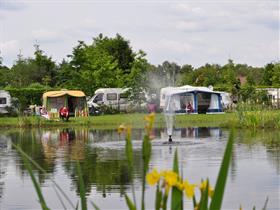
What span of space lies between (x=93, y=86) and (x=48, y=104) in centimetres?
733

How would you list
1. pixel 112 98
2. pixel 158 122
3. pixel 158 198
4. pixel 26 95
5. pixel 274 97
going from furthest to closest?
pixel 274 97
pixel 112 98
pixel 26 95
pixel 158 122
pixel 158 198

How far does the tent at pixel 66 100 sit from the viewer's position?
48094 millimetres

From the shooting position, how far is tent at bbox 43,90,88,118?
1893 inches

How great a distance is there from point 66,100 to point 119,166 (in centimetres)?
3098

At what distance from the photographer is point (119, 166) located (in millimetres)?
18047

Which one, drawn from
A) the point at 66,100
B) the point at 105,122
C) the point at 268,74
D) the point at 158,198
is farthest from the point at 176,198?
the point at 268,74

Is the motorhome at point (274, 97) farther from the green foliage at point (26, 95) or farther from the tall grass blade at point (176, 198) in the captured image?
the tall grass blade at point (176, 198)

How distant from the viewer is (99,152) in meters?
22.3

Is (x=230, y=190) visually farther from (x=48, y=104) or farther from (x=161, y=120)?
(x=48, y=104)

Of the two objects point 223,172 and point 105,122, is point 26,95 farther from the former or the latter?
point 223,172

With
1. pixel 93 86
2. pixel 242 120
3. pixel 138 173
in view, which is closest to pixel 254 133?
pixel 242 120

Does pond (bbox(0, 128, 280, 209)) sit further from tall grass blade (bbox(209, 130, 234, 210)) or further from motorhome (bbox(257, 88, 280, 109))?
motorhome (bbox(257, 88, 280, 109))

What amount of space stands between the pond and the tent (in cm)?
1723

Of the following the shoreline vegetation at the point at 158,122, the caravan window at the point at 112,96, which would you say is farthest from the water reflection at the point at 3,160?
the caravan window at the point at 112,96
